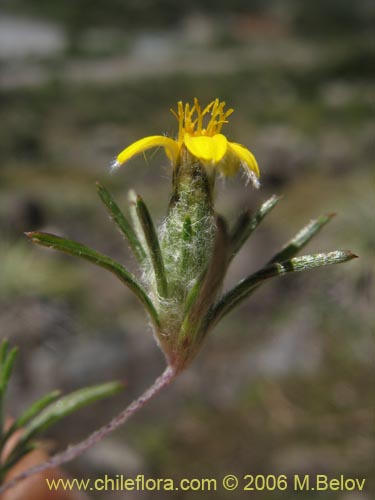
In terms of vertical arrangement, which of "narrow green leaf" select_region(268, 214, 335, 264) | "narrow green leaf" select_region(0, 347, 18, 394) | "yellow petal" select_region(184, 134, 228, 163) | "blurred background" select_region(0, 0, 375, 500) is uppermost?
"yellow petal" select_region(184, 134, 228, 163)

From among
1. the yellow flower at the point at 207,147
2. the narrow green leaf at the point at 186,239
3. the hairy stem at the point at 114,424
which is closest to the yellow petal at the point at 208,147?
the yellow flower at the point at 207,147

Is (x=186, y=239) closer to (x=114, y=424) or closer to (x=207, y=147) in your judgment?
(x=207, y=147)

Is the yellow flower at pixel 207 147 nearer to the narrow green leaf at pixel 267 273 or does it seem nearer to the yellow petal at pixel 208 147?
the yellow petal at pixel 208 147

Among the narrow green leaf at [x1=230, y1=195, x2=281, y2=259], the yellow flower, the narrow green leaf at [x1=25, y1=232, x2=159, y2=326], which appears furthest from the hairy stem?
the yellow flower

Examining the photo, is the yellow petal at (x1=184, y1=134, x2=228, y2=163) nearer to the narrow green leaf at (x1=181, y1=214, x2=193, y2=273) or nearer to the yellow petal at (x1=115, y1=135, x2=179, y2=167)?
the yellow petal at (x1=115, y1=135, x2=179, y2=167)

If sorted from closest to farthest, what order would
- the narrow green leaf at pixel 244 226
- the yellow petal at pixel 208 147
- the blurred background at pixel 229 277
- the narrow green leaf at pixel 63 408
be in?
the yellow petal at pixel 208 147 → the narrow green leaf at pixel 244 226 → the narrow green leaf at pixel 63 408 → the blurred background at pixel 229 277

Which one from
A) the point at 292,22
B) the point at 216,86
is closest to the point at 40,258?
the point at 216,86

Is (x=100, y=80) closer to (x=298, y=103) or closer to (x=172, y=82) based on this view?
(x=172, y=82)
